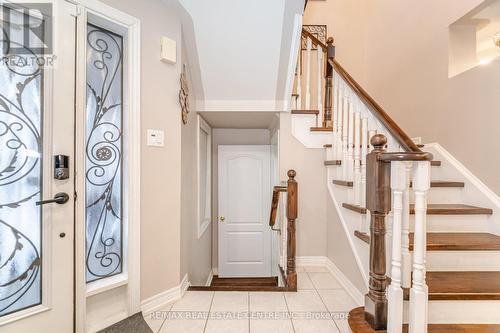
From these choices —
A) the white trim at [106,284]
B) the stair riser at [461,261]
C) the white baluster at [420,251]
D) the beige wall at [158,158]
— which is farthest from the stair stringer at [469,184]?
the white trim at [106,284]

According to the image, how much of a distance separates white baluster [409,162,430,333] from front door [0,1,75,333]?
1857 mm

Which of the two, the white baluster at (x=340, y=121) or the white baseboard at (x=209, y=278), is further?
the white baseboard at (x=209, y=278)

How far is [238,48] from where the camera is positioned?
2.24 m

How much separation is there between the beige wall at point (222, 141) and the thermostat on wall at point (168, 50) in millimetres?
2063

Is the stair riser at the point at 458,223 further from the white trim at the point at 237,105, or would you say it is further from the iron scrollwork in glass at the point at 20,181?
the iron scrollwork in glass at the point at 20,181

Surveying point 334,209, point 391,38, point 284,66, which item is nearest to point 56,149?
point 284,66

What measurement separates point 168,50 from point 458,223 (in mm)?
2612

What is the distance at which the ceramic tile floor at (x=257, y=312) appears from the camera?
1.63 m

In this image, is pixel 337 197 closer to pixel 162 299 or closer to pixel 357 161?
pixel 357 161

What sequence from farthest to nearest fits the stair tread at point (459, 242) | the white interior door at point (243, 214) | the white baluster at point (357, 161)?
the white interior door at point (243, 214), the white baluster at point (357, 161), the stair tread at point (459, 242)

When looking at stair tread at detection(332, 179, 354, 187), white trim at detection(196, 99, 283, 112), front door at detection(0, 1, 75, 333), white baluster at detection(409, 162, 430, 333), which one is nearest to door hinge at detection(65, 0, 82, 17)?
front door at detection(0, 1, 75, 333)

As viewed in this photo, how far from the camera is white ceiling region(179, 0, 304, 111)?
1.99 m

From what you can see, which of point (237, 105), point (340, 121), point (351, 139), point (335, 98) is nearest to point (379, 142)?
point (351, 139)

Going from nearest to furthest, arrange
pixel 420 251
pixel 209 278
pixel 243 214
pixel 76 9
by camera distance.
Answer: pixel 420 251 → pixel 76 9 → pixel 209 278 → pixel 243 214
